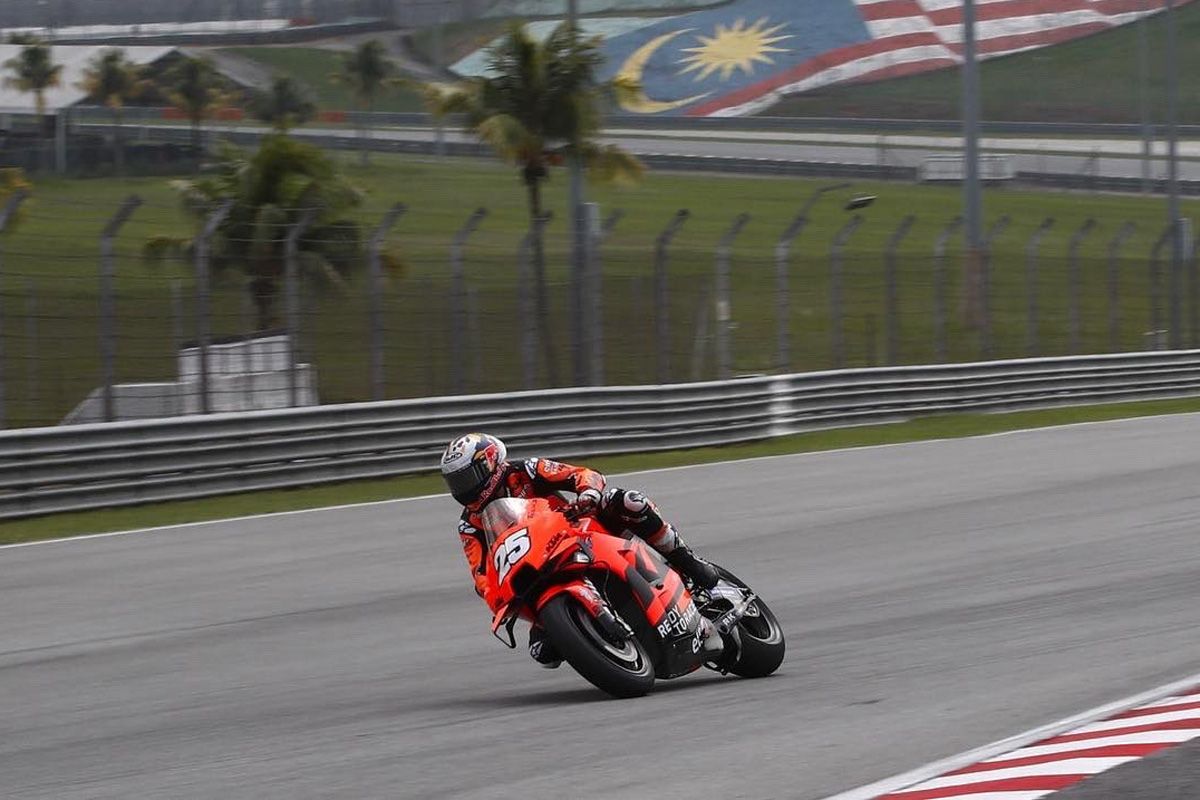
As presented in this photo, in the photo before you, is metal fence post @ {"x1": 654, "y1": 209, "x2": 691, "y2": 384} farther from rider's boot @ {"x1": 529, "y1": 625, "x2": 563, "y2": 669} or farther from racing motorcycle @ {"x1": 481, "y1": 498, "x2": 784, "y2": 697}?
rider's boot @ {"x1": 529, "y1": 625, "x2": 563, "y2": 669}

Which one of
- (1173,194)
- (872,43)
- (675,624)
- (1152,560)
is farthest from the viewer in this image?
(872,43)

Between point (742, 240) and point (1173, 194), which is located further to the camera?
point (742, 240)

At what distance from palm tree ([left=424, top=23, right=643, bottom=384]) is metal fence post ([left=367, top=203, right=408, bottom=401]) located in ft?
22.5

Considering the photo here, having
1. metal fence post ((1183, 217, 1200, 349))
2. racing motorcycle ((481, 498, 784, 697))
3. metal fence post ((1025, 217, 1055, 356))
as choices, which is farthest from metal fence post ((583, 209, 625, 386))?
metal fence post ((1183, 217, 1200, 349))

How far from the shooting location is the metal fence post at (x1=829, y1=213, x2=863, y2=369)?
22.9 meters

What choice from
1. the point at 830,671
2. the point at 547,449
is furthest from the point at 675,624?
the point at 547,449

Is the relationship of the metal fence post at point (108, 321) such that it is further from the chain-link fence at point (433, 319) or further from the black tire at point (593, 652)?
the black tire at point (593, 652)

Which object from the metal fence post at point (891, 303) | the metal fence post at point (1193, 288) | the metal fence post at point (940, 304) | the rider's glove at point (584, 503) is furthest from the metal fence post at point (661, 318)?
the metal fence post at point (1193, 288)

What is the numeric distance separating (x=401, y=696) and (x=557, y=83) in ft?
56.8

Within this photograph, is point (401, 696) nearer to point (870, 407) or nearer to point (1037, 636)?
point (1037, 636)

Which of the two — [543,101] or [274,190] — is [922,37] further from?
[543,101]

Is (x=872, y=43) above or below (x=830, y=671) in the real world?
above

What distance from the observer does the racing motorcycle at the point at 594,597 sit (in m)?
7.30

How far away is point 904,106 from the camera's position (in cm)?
7544
